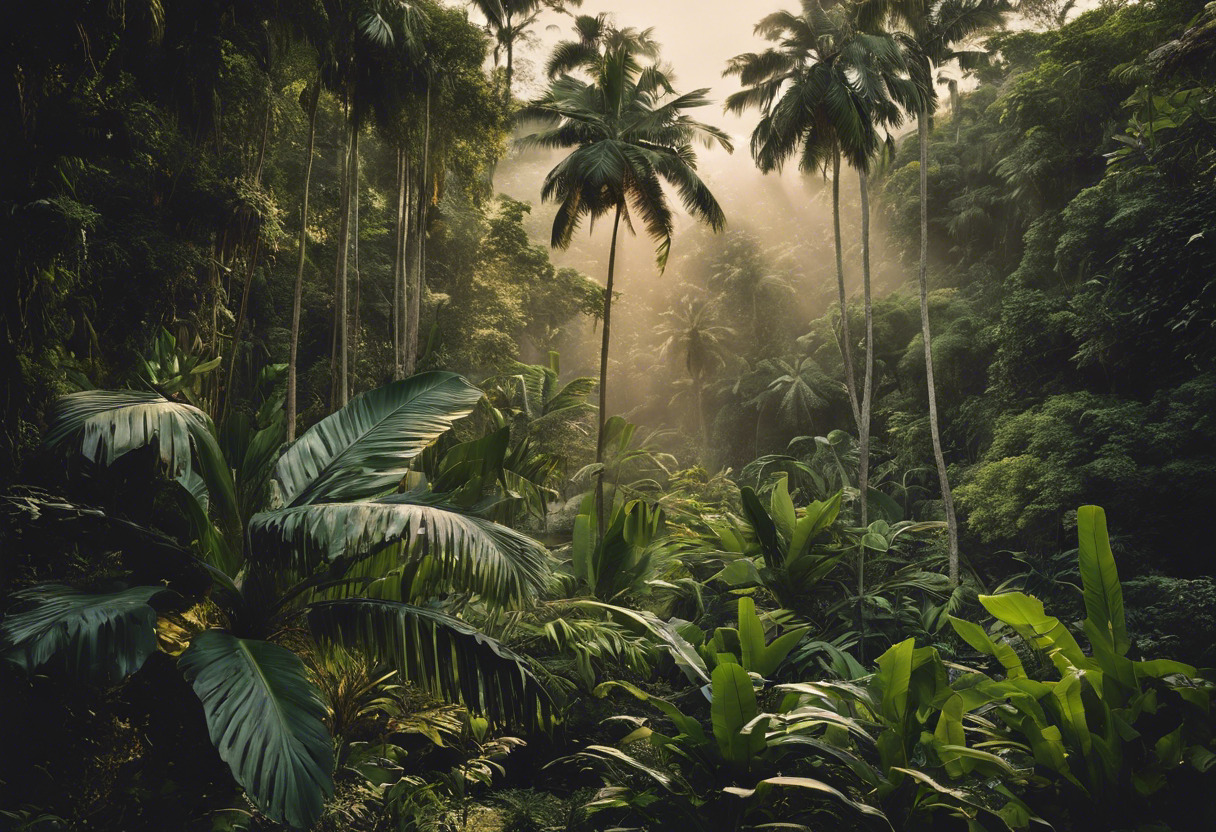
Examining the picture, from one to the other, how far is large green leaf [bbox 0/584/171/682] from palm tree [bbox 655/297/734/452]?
31007mm

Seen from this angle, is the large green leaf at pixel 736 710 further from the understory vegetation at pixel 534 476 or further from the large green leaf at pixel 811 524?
the large green leaf at pixel 811 524

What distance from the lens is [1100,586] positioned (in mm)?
3602

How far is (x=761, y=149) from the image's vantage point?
1502cm

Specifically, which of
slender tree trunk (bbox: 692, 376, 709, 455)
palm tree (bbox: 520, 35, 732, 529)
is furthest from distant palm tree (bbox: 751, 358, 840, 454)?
palm tree (bbox: 520, 35, 732, 529)

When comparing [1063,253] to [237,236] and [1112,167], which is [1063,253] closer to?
[1112,167]

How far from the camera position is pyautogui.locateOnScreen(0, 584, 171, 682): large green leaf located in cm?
291

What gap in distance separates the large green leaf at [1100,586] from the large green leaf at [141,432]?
468cm

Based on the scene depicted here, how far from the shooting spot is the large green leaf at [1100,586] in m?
3.55

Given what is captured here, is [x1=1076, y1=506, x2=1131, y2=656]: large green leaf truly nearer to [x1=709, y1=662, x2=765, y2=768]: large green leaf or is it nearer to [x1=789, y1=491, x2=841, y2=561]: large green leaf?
[x1=709, y1=662, x2=765, y2=768]: large green leaf

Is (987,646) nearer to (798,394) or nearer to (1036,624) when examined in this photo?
(1036,624)

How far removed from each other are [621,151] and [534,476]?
5571 millimetres

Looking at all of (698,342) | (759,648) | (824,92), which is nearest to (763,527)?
(759,648)

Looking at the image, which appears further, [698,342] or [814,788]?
[698,342]

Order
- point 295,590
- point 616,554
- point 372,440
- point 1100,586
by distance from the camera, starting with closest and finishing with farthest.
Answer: point 1100,586 → point 295,590 → point 372,440 → point 616,554
